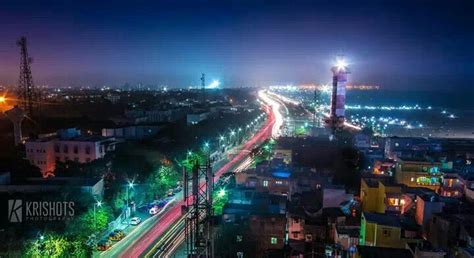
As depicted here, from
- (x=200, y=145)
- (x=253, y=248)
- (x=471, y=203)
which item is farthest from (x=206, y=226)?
(x=200, y=145)

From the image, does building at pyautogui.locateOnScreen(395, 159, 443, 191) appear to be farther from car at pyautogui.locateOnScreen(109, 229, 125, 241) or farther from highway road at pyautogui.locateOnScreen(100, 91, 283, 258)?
car at pyautogui.locateOnScreen(109, 229, 125, 241)

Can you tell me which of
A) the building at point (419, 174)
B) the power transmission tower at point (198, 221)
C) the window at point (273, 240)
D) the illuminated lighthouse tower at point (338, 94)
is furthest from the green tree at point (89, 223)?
the illuminated lighthouse tower at point (338, 94)

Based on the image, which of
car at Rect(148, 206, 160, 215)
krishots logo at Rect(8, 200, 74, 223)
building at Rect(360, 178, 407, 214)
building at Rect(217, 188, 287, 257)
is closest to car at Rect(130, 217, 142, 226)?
car at Rect(148, 206, 160, 215)

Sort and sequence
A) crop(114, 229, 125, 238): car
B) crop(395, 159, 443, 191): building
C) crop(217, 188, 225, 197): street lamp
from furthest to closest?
crop(395, 159, 443, 191): building < crop(217, 188, 225, 197): street lamp < crop(114, 229, 125, 238): car

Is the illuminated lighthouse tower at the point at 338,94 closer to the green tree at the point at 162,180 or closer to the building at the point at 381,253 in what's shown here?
the green tree at the point at 162,180

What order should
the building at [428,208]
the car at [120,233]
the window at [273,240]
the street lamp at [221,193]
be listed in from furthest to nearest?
the street lamp at [221,193] < the building at [428,208] < the car at [120,233] < the window at [273,240]

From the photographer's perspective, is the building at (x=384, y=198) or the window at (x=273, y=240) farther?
the building at (x=384, y=198)
